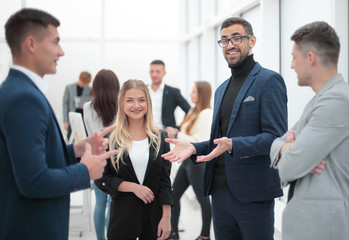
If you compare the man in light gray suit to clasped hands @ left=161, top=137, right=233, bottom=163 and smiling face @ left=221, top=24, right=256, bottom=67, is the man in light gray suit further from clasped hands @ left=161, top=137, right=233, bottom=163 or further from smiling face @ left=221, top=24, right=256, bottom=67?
smiling face @ left=221, top=24, right=256, bottom=67

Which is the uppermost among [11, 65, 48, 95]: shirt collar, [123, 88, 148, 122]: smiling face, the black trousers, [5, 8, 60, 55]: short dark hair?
[5, 8, 60, 55]: short dark hair

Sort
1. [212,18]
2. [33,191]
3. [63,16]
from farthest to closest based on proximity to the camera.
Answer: [63,16] → [212,18] → [33,191]

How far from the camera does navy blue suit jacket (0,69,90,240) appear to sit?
4.53ft

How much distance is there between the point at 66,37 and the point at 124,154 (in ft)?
22.6

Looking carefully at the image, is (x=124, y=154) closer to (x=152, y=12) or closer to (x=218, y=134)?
(x=218, y=134)

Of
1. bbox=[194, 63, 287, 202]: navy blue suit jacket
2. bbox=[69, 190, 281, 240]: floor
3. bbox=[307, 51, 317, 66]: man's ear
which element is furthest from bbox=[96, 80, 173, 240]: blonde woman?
bbox=[69, 190, 281, 240]: floor

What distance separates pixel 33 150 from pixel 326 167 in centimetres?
107

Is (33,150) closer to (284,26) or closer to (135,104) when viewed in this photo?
(135,104)

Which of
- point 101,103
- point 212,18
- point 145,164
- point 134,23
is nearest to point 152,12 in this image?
point 134,23

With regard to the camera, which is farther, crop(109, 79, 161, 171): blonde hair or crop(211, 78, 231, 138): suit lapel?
crop(109, 79, 161, 171): blonde hair

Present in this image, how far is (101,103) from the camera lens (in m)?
3.47

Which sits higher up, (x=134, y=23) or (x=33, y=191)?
(x=134, y=23)

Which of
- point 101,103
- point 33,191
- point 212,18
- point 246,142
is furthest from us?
point 212,18

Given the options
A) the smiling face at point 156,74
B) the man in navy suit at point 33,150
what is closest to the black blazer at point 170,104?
the smiling face at point 156,74
